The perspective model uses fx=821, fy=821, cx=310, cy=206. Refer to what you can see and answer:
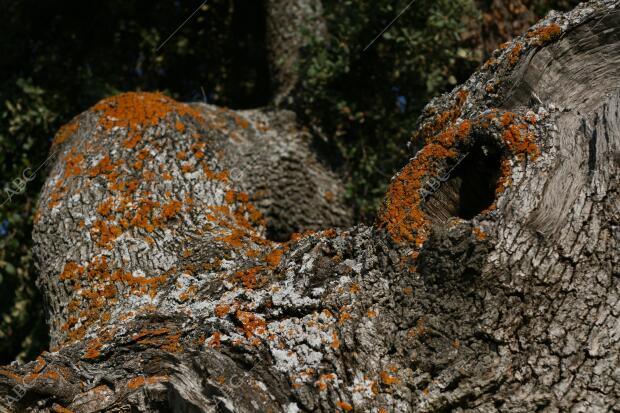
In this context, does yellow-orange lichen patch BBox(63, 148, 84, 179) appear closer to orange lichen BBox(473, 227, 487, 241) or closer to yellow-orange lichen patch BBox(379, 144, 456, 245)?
yellow-orange lichen patch BBox(379, 144, 456, 245)

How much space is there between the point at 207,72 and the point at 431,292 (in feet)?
15.4

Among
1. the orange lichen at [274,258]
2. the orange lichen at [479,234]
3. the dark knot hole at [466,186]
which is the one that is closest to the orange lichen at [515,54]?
the dark knot hole at [466,186]

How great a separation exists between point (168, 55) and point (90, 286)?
3701 millimetres

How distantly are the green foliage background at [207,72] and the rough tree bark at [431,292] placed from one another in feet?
5.87

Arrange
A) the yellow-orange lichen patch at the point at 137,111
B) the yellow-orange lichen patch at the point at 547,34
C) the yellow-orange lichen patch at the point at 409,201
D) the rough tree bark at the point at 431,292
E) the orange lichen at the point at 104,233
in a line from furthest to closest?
the yellow-orange lichen patch at the point at 137,111 < the orange lichen at the point at 104,233 < the yellow-orange lichen patch at the point at 547,34 < the yellow-orange lichen patch at the point at 409,201 < the rough tree bark at the point at 431,292

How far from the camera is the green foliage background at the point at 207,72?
18.4ft

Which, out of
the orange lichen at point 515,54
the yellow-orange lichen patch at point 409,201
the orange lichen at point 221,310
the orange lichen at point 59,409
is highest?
the orange lichen at point 515,54

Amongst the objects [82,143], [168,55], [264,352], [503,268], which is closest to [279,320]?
[264,352]

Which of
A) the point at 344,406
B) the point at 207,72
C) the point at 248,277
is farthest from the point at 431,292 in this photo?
the point at 207,72

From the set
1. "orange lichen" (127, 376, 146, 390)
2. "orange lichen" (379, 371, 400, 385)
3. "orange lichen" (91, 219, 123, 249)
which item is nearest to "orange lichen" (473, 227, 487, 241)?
"orange lichen" (379, 371, 400, 385)

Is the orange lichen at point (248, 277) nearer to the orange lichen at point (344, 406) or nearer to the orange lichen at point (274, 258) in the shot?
the orange lichen at point (274, 258)

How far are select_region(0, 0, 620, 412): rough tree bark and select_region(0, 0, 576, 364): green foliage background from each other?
1.79m

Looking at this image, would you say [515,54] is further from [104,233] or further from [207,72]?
[207,72]

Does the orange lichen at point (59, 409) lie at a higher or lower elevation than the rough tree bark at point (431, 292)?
lower
